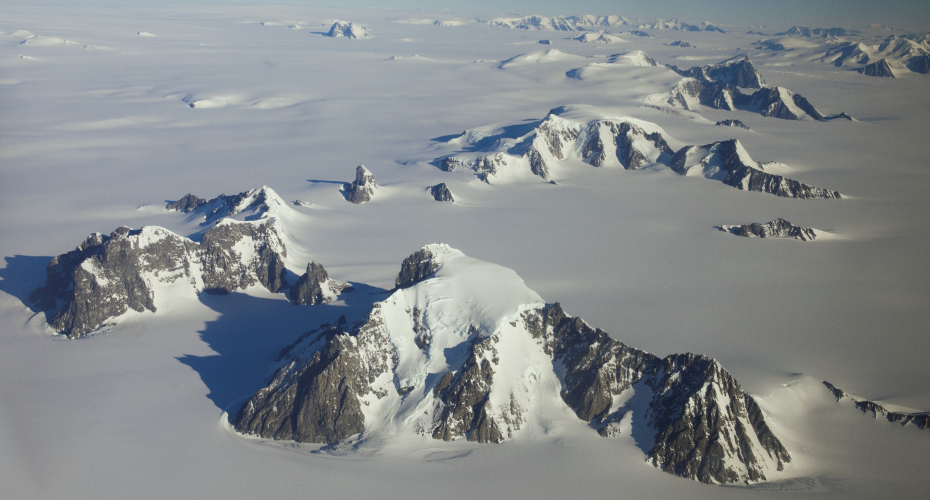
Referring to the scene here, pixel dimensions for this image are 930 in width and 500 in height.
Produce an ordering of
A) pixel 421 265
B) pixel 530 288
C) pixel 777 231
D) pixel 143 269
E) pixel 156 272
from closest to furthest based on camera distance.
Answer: pixel 421 265 < pixel 143 269 < pixel 156 272 < pixel 530 288 < pixel 777 231

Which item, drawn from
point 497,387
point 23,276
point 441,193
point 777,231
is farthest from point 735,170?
point 23,276

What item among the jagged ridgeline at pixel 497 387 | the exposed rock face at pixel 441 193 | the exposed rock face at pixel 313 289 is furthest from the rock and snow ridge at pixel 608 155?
the jagged ridgeline at pixel 497 387

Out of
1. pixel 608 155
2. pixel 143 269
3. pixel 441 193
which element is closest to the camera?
pixel 143 269

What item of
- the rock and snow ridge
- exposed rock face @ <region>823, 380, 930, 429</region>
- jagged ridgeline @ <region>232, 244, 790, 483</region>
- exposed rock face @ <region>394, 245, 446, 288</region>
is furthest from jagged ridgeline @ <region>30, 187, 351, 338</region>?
the rock and snow ridge

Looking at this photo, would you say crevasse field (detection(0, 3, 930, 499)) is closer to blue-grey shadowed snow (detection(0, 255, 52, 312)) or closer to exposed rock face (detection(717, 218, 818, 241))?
blue-grey shadowed snow (detection(0, 255, 52, 312))

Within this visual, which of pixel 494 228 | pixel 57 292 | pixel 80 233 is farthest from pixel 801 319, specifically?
pixel 80 233

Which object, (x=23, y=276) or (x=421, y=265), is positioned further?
(x=23, y=276)

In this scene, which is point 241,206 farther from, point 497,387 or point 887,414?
point 887,414
